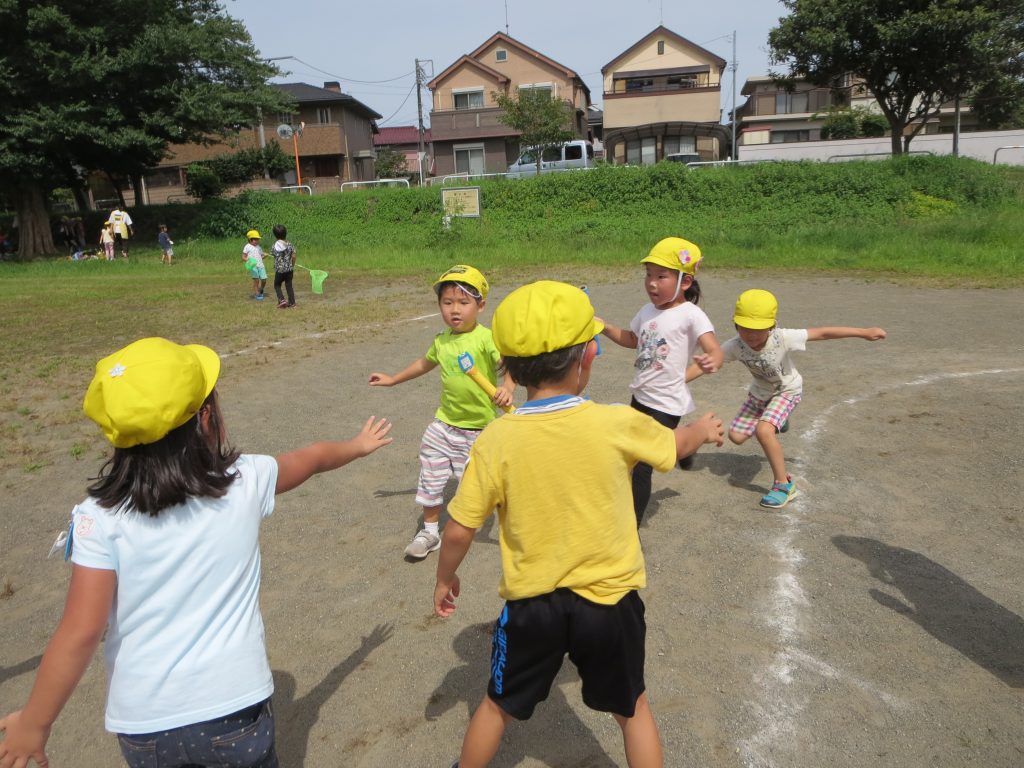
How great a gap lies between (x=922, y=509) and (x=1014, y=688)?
1.82 m

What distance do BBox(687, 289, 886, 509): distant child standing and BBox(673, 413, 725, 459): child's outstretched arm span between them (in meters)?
2.39

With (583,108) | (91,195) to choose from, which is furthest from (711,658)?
(91,195)

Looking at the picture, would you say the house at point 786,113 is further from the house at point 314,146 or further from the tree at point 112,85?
the tree at point 112,85

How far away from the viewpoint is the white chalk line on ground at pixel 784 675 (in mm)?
2707

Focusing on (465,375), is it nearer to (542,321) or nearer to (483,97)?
(542,321)

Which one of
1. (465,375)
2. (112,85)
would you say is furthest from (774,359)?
(112,85)

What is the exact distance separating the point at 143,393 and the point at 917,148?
3525cm

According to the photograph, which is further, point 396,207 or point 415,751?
point 396,207

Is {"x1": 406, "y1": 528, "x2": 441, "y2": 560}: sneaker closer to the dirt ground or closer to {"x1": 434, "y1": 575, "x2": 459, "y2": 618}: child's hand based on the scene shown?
the dirt ground

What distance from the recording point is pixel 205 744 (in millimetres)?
1844

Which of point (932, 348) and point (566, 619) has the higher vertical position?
point (566, 619)

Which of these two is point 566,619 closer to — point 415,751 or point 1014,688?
point 415,751

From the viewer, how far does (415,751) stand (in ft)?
8.97

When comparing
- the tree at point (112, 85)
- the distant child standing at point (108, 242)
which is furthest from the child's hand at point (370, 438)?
the distant child standing at point (108, 242)
